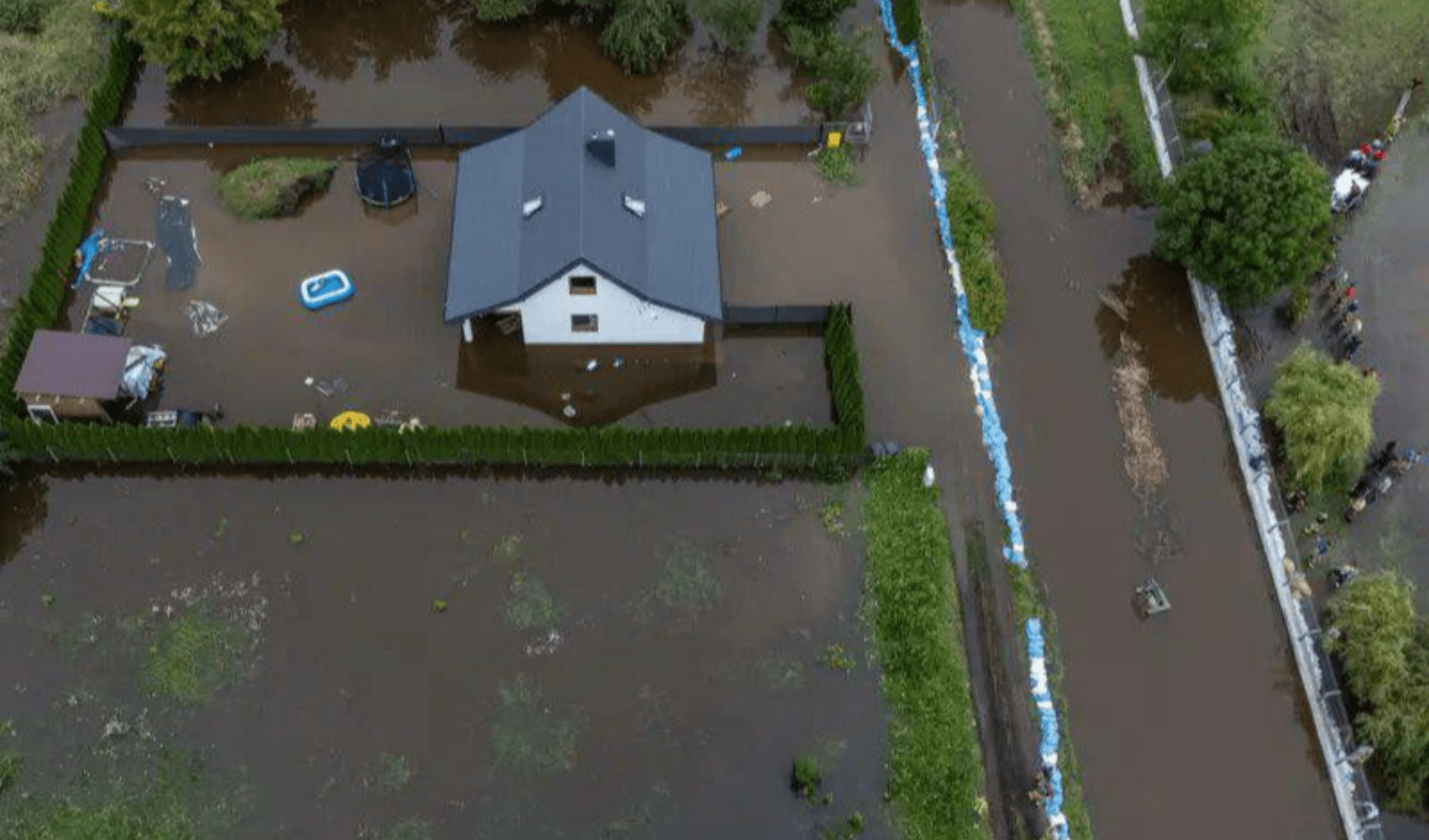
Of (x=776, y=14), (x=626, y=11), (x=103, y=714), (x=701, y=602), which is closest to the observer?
(x=103, y=714)

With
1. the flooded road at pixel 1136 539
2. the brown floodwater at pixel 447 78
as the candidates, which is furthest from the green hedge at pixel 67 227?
the flooded road at pixel 1136 539

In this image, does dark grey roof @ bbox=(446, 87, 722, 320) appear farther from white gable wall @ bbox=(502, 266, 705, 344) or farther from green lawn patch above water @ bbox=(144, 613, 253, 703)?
green lawn patch above water @ bbox=(144, 613, 253, 703)

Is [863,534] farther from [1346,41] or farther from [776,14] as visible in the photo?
[1346,41]

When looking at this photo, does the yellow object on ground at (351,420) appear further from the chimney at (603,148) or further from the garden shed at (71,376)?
the chimney at (603,148)

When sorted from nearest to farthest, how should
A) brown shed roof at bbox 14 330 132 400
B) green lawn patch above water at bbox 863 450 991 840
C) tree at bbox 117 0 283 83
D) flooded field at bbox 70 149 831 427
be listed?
green lawn patch above water at bbox 863 450 991 840
brown shed roof at bbox 14 330 132 400
flooded field at bbox 70 149 831 427
tree at bbox 117 0 283 83

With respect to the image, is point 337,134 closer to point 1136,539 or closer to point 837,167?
point 837,167

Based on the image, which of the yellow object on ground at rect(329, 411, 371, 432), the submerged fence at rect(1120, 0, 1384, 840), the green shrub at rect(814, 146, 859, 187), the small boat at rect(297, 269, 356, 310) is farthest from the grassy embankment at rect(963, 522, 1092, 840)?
the small boat at rect(297, 269, 356, 310)

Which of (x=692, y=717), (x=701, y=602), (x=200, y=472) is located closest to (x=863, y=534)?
(x=701, y=602)

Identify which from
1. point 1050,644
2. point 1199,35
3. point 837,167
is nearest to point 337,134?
point 837,167
